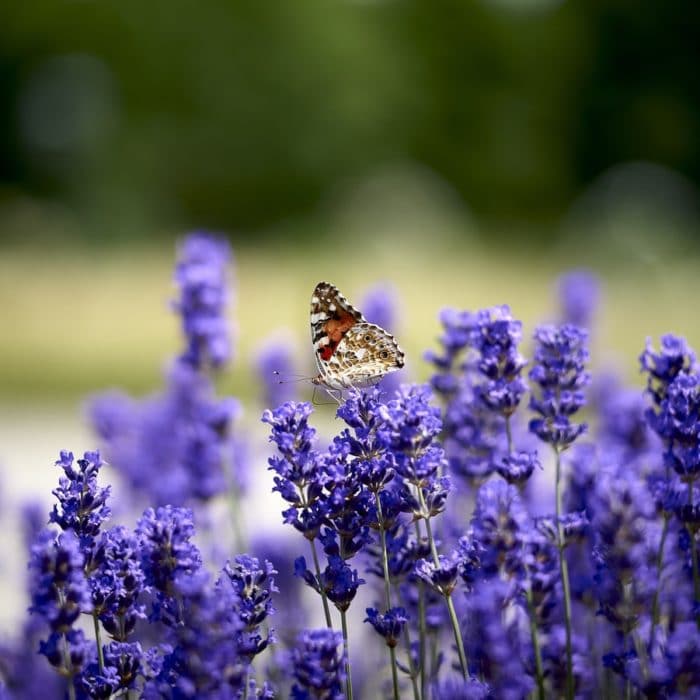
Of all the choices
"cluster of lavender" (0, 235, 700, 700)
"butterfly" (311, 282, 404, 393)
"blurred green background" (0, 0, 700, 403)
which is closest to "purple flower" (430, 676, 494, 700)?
"cluster of lavender" (0, 235, 700, 700)

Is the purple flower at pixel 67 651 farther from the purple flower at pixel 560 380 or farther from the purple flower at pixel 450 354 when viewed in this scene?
the purple flower at pixel 450 354

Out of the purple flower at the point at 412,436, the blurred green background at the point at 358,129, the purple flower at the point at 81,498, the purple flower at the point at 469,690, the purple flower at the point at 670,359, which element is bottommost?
the purple flower at the point at 469,690

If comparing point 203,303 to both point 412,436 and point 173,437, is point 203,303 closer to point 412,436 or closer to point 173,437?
point 173,437

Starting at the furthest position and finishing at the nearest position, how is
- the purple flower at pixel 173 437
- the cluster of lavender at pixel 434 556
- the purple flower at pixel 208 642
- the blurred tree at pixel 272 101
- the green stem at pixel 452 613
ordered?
the blurred tree at pixel 272 101, the purple flower at pixel 173 437, the green stem at pixel 452 613, the cluster of lavender at pixel 434 556, the purple flower at pixel 208 642

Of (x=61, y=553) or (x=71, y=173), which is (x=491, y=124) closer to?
(x=71, y=173)

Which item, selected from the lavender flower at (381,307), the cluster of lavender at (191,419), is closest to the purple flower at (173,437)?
the cluster of lavender at (191,419)

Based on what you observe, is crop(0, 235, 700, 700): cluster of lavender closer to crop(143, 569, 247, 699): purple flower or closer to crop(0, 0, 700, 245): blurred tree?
crop(143, 569, 247, 699): purple flower
